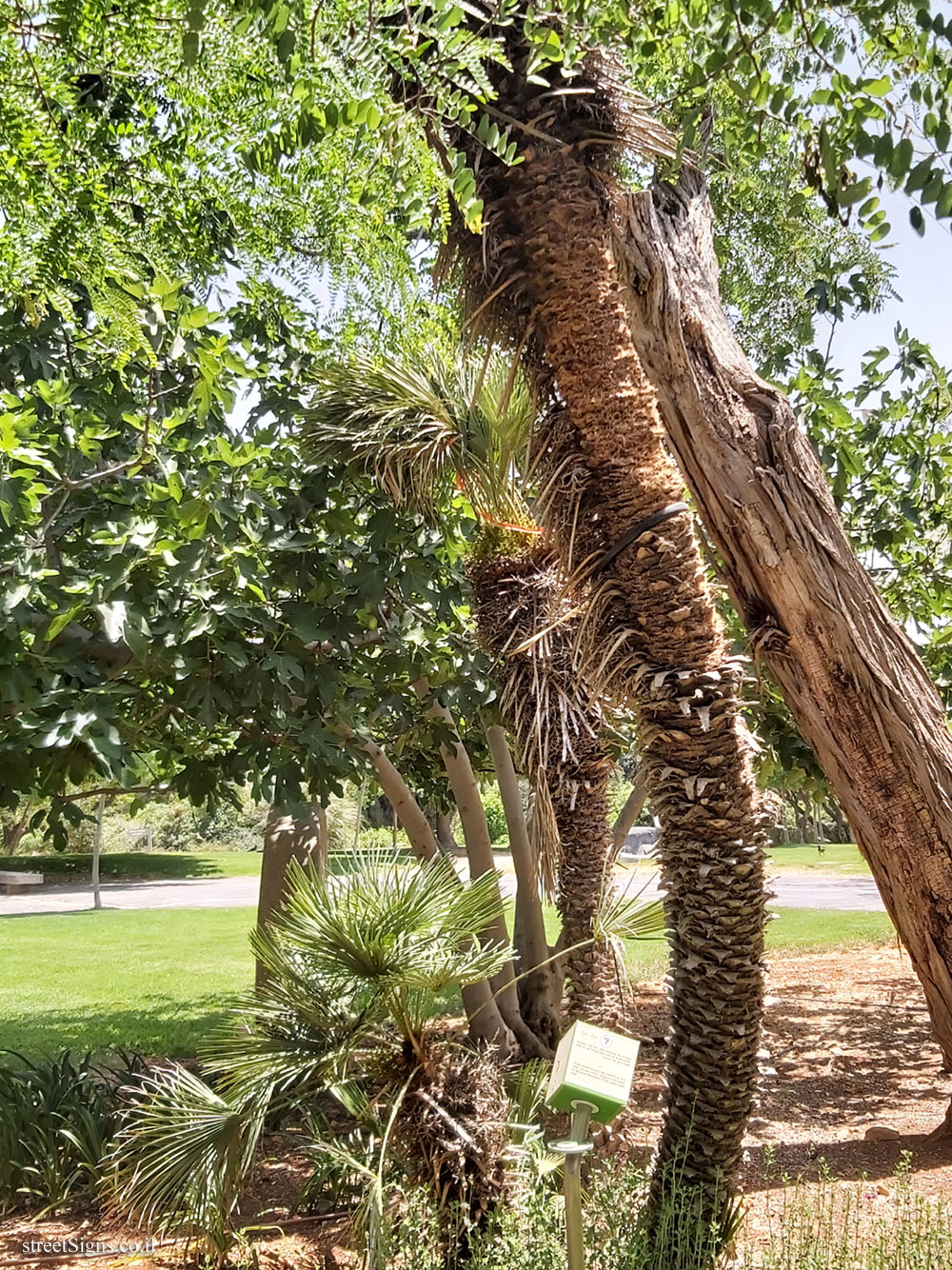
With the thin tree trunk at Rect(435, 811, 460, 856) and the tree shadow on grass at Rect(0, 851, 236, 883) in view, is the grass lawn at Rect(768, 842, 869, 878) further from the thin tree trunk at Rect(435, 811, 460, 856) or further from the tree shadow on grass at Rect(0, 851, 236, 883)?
the tree shadow on grass at Rect(0, 851, 236, 883)

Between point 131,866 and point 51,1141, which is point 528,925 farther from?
point 131,866

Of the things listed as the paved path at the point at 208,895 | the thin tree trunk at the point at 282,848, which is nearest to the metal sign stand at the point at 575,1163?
the thin tree trunk at the point at 282,848

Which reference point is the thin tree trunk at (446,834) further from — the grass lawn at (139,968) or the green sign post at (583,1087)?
the green sign post at (583,1087)

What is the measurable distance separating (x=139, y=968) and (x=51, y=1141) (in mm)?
8918

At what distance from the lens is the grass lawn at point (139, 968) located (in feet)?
32.3

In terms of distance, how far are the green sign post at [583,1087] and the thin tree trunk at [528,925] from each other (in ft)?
15.6

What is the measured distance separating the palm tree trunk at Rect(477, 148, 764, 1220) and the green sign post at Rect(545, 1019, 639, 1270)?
89cm

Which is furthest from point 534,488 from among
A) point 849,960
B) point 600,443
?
point 849,960

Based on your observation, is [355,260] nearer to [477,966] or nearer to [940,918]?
[477,966]

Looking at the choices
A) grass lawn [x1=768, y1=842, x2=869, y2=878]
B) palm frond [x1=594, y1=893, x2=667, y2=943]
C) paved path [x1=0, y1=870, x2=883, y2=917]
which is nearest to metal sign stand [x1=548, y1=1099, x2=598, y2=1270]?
palm frond [x1=594, y1=893, x2=667, y2=943]

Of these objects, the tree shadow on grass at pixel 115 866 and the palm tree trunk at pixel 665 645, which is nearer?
the palm tree trunk at pixel 665 645

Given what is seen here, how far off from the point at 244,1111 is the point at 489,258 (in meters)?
3.00

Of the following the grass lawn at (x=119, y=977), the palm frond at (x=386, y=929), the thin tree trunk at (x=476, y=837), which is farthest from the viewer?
the grass lawn at (x=119, y=977)

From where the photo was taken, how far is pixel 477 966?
12.1 feet
